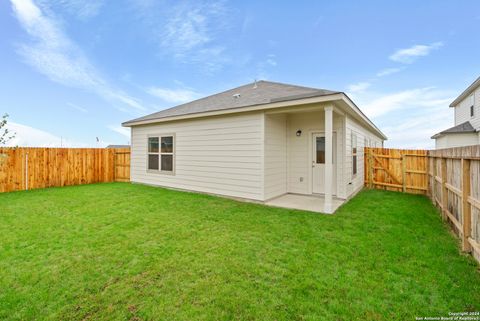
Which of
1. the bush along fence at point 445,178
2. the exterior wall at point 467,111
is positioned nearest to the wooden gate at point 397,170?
the bush along fence at point 445,178

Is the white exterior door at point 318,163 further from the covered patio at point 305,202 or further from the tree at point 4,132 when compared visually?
the tree at point 4,132

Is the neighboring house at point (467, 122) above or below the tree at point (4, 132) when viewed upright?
above

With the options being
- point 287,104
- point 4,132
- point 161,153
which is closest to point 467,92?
point 287,104

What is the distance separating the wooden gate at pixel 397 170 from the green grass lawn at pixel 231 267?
374cm

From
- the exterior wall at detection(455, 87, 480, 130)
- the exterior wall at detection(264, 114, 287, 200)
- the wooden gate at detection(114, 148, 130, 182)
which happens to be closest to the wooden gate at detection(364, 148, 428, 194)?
the exterior wall at detection(264, 114, 287, 200)

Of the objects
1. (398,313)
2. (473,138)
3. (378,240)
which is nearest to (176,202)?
(378,240)

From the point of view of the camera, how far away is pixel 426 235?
393 centimetres

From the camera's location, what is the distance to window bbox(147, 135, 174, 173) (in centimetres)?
859

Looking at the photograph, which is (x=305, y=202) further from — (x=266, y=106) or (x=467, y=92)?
(x=467, y=92)

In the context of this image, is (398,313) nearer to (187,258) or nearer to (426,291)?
(426,291)

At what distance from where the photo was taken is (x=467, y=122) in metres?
13.8

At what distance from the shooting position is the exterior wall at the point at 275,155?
250 inches

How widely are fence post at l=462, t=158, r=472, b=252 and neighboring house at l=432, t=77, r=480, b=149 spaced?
12.9 m

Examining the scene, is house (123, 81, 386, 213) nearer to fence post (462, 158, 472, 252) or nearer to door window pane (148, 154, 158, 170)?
door window pane (148, 154, 158, 170)
